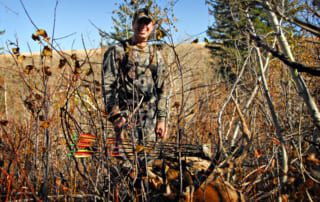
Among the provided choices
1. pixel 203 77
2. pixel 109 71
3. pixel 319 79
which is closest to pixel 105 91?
pixel 109 71

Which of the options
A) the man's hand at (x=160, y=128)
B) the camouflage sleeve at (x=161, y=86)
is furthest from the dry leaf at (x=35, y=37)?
the man's hand at (x=160, y=128)

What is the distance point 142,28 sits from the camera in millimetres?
2801

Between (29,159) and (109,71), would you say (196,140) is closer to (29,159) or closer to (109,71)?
(109,71)

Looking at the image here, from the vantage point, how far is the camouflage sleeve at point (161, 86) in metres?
2.94

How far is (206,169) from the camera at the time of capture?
2.19 meters

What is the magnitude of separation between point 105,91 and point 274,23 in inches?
58.3

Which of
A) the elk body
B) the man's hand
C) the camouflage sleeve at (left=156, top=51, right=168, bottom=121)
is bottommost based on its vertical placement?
the elk body

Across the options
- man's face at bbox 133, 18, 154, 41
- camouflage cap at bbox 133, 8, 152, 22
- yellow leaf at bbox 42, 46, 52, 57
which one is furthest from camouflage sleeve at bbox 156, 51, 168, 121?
yellow leaf at bbox 42, 46, 52, 57

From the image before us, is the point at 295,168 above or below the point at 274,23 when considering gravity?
below

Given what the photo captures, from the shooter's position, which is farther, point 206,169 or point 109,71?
point 109,71

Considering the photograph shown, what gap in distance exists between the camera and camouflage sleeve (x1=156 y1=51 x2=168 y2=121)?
2943 millimetres

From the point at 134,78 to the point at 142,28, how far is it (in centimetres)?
52

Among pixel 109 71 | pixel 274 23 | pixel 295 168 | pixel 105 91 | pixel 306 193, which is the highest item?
pixel 274 23

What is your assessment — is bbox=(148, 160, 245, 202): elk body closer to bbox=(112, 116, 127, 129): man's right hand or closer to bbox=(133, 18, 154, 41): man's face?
bbox=(112, 116, 127, 129): man's right hand
